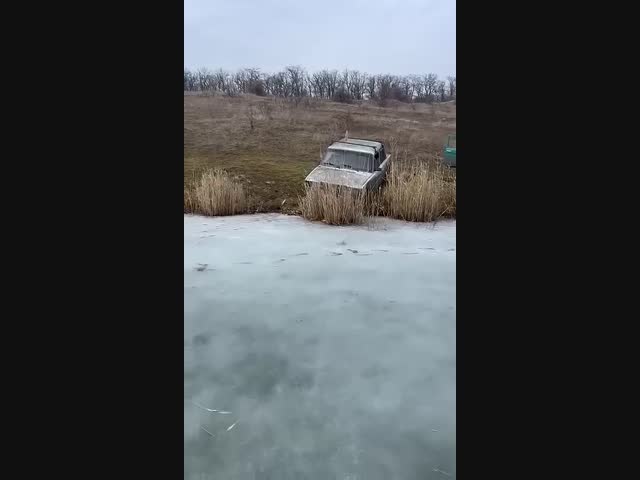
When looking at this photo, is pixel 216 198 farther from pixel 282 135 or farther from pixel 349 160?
pixel 282 135

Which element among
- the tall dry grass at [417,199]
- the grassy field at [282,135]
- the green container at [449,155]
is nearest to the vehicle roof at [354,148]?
the tall dry grass at [417,199]

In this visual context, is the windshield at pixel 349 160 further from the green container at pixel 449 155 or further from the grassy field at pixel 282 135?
the green container at pixel 449 155

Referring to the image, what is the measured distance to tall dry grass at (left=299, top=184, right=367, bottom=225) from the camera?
5.62 meters

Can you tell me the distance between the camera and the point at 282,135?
12.2 m

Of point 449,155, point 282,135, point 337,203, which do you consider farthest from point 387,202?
point 282,135

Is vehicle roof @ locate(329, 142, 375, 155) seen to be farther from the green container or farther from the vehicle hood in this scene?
the green container

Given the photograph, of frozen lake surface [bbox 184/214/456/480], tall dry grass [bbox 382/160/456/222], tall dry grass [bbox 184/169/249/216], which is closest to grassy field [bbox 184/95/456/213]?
tall dry grass [bbox 184/169/249/216]

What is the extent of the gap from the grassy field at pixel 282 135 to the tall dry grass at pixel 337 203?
120 centimetres

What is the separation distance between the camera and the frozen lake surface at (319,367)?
1.44 m
